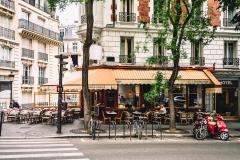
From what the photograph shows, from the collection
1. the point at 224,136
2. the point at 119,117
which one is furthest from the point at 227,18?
the point at 224,136

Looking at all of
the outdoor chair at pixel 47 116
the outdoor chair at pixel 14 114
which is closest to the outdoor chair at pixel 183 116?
the outdoor chair at pixel 47 116

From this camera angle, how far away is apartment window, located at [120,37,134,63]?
27234mm

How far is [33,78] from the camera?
4719 centimetres

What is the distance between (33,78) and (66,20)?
31.4m

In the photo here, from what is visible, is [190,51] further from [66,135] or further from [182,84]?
[66,135]

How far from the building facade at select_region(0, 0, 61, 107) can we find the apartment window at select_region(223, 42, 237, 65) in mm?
21628

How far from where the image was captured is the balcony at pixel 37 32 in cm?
4434

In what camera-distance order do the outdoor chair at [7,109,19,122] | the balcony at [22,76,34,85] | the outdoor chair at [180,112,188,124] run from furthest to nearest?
the balcony at [22,76,34,85]
the outdoor chair at [180,112,188,124]
the outdoor chair at [7,109,19,122]

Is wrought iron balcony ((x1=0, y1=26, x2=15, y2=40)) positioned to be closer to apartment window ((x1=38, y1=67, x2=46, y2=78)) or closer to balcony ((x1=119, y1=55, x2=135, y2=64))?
apartment window ((x1=38, y1=67, x2=46, y2=78))

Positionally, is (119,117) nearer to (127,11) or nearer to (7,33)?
(127,11)

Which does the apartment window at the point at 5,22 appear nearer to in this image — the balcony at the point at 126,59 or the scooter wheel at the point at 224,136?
the balcony at the point at 126,59

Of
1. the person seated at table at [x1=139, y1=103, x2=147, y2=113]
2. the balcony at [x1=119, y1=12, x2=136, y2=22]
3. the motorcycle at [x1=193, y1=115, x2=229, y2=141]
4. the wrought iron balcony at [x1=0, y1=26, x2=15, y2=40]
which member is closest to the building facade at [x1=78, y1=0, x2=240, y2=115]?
the balcony at [x1=119, y1=12, x2=136, y2=22]

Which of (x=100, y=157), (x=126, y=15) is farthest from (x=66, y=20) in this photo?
(x=100, y=157)

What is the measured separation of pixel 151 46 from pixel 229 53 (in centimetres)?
575
